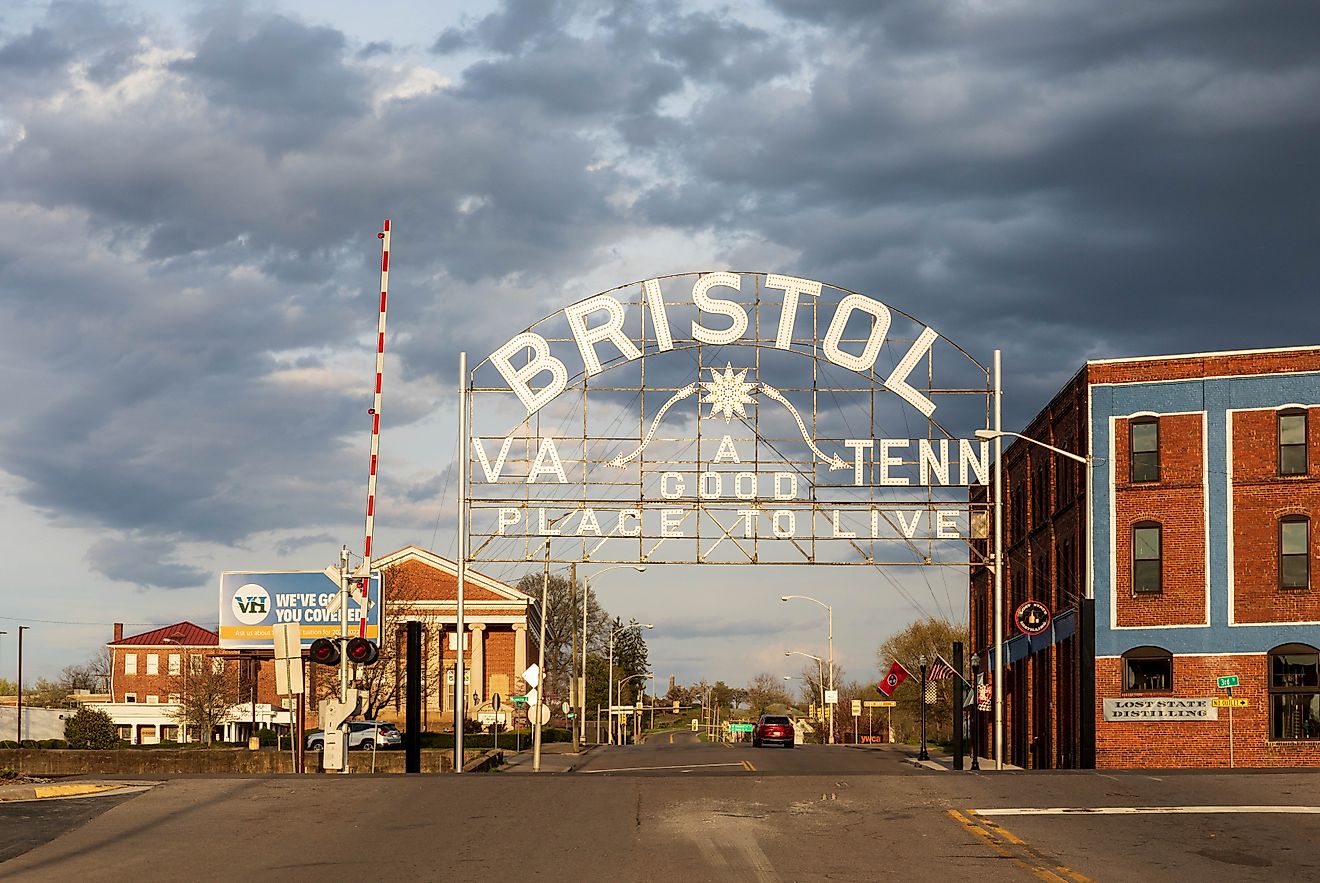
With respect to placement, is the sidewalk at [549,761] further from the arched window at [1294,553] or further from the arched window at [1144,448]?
the arched window at [1294,553]

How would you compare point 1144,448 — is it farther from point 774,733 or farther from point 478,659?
point 478,659

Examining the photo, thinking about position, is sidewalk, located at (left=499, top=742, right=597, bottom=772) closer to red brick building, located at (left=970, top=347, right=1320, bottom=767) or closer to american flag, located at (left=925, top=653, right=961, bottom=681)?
american flag, located at (left=925, top=653, right=961, bottom=681)

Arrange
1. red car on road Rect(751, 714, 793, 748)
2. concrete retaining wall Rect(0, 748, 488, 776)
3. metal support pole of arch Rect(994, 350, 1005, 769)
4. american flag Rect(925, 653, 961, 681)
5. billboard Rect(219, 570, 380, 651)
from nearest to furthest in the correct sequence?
metal support pole of arch Rect(994, 350, 1005, 769) < concrete retaining wall Rect(0, 748, 488, 776) < american flag Rect(925, 653, 961, 681) < red car on road Rect(751, 714, 793, 748) < billboard Rect(219, 570, 380, 651)

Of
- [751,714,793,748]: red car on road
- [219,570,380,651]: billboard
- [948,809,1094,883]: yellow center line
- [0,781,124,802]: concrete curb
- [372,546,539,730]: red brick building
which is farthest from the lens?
[372,546,539,730]: red brick building

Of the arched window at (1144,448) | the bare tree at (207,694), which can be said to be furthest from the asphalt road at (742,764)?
the bare tree at (207,694)

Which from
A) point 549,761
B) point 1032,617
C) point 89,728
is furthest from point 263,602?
point 1032,617

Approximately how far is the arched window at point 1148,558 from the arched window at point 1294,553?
3.29 meters

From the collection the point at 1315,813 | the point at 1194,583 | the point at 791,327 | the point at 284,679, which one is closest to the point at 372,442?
the point at 284,679

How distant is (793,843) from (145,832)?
857cm

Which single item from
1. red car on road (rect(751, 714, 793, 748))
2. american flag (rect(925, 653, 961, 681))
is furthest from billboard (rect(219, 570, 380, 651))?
american flag (rect(925, 653, 961, 681))

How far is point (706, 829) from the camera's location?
19875mm

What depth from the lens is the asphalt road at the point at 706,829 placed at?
54.7 ft

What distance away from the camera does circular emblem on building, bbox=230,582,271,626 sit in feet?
298

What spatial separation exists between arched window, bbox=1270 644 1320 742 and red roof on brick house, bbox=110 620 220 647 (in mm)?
93328
